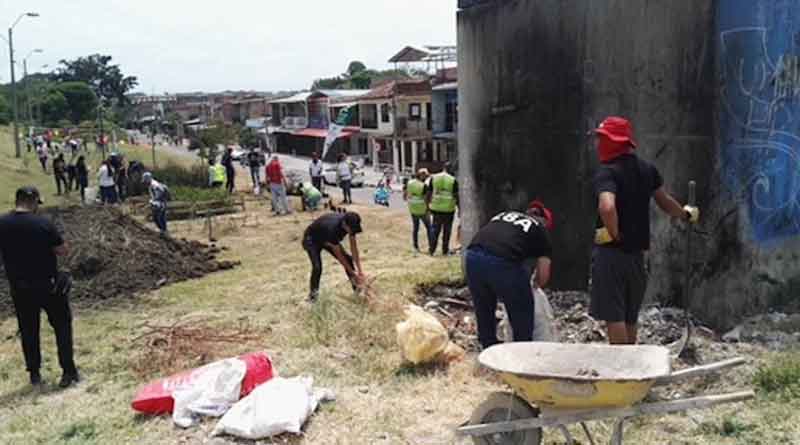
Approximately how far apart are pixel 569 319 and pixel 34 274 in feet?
16.0

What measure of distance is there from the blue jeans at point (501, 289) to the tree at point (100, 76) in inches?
4368

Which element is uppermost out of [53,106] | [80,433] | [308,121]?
[53,106]

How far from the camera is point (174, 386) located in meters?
5.62

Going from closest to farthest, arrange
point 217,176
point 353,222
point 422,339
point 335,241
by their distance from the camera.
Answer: point 422,339 → point 353,222 → point 335,241 → point 217,176

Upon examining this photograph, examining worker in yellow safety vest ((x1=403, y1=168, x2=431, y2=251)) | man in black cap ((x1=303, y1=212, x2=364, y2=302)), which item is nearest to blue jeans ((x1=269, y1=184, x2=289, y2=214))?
worker in yellow safety vest ((x1=403, y1=168, x2=431, y2=251))

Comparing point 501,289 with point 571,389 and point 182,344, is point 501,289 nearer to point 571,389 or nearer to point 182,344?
point 571,389

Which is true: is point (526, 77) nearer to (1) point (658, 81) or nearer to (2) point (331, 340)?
(1) point (658, 81)

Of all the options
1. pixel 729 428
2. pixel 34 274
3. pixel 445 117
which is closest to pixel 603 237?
pixel 729 428

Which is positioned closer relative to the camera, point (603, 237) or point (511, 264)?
point (603, 237)

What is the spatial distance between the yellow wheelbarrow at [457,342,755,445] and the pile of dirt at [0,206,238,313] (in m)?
7.86

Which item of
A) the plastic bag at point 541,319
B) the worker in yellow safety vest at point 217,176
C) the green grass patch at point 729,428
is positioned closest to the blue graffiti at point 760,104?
the plastic bag at point 541,319

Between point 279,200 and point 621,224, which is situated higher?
point 621,224

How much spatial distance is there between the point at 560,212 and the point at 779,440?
370 cm

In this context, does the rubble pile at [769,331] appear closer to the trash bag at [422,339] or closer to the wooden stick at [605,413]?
the trash bag at [422,339]
